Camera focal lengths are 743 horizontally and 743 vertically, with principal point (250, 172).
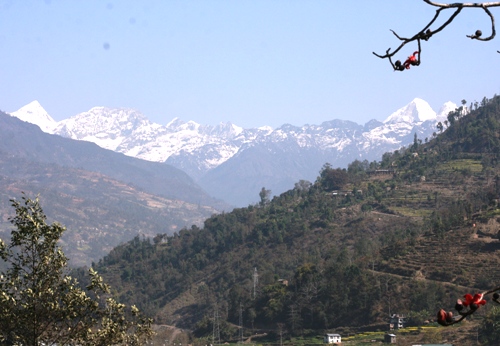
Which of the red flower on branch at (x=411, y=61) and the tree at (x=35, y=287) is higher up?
the red flower on branch at (x=411, y=61)

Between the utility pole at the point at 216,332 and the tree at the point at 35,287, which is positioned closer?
the tree at the point at 35,287

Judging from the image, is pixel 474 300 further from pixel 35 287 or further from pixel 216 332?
pixel 216 332

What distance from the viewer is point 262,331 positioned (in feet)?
217

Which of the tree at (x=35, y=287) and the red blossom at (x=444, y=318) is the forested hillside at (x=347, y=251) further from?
the red blossom at (x=444, y=318)

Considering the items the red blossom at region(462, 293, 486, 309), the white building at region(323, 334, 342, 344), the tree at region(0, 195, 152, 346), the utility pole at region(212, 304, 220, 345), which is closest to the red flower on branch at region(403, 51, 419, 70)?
the red blossom at region(462, 293, 486, 309)

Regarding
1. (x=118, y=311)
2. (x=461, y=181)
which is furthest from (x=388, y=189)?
(x=118, y=311)

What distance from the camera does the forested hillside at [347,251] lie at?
60.8m

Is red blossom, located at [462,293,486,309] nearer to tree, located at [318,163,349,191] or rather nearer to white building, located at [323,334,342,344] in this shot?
white building, located at [323,334,342,344]

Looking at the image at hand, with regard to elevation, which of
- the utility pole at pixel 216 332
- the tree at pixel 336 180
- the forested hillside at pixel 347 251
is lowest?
the utility pole at pixel 216 332

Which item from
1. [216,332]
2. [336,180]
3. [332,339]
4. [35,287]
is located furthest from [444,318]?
[336,180]

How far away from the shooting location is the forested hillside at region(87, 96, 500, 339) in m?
60.8

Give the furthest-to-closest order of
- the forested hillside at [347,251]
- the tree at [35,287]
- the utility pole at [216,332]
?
1. the utility pole at [216,332]
2. the forested hillside at [347,251]
3. the tree at [35,287]

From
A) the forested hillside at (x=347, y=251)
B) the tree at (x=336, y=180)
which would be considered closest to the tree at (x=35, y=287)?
the forested hillside at (x=347, y=251)

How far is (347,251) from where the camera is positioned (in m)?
74.5
